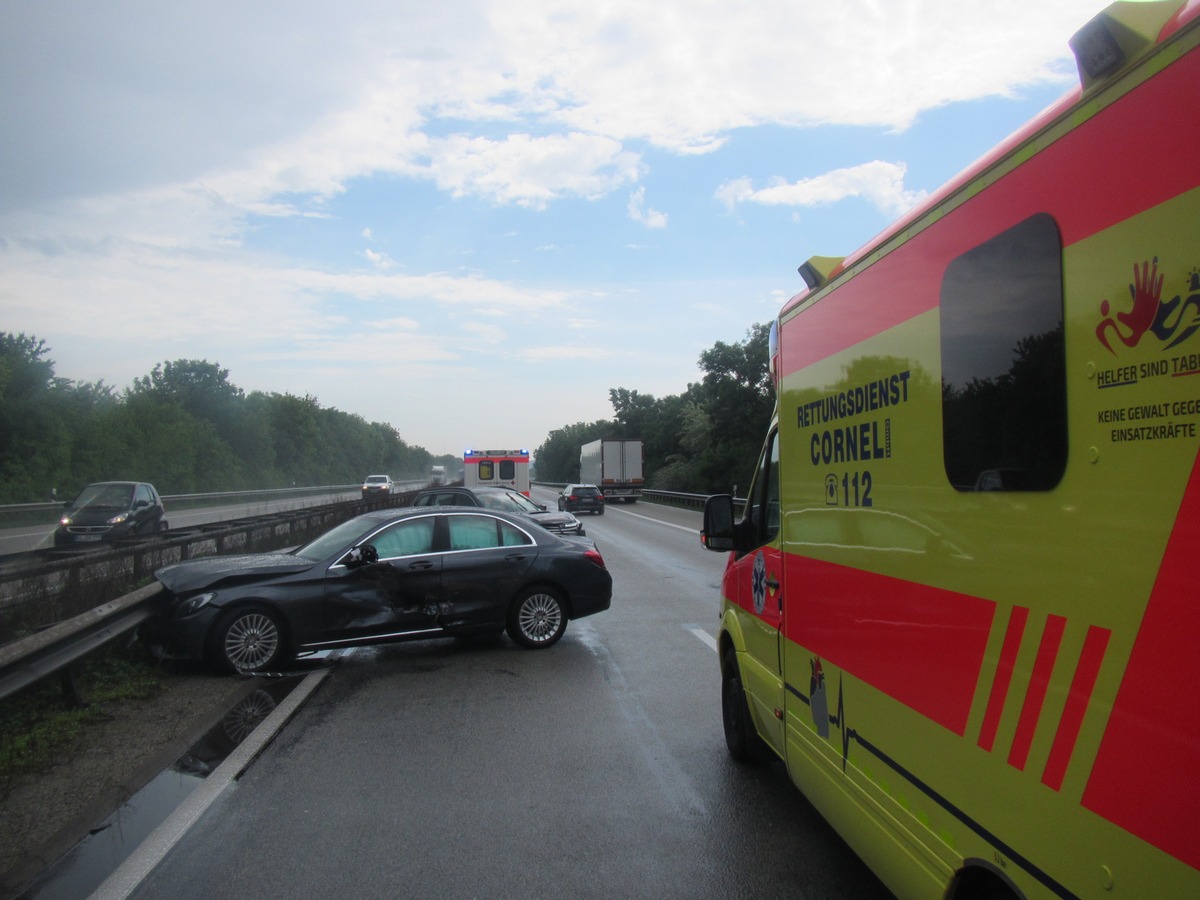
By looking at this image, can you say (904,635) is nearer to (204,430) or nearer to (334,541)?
(334,541)

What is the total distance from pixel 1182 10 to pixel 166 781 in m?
6.29

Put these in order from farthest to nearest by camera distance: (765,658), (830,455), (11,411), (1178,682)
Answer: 1. (11,411)
2. (765,658)
3. (830,455)
4. (1178,682)

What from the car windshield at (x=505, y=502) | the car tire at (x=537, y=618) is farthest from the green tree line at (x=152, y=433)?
the car tire at (x=537, y=618)

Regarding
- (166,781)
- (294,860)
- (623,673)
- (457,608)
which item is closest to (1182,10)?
(294,860)

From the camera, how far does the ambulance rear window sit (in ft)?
7.68

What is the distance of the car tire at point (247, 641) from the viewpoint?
8664 mm

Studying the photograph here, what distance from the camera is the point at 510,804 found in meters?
5.30

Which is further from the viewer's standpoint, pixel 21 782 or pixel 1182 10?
pixel 21 782

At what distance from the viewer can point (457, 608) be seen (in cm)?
972

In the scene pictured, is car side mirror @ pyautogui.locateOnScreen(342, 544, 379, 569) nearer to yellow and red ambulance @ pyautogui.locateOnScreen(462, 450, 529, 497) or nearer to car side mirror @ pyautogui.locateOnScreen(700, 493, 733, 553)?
car side mirror @ pyautogui.locateOnScreen(700, 493, 733, 553)

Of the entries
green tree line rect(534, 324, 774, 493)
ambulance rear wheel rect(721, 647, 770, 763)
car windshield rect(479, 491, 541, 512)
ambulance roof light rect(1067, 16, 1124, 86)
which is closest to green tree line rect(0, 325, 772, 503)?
green tree line rect(534, 324, 774, 493)

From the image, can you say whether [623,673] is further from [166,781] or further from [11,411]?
[11,411]

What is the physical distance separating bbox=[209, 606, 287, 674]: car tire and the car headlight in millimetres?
224

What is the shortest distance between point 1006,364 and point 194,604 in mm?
8070
